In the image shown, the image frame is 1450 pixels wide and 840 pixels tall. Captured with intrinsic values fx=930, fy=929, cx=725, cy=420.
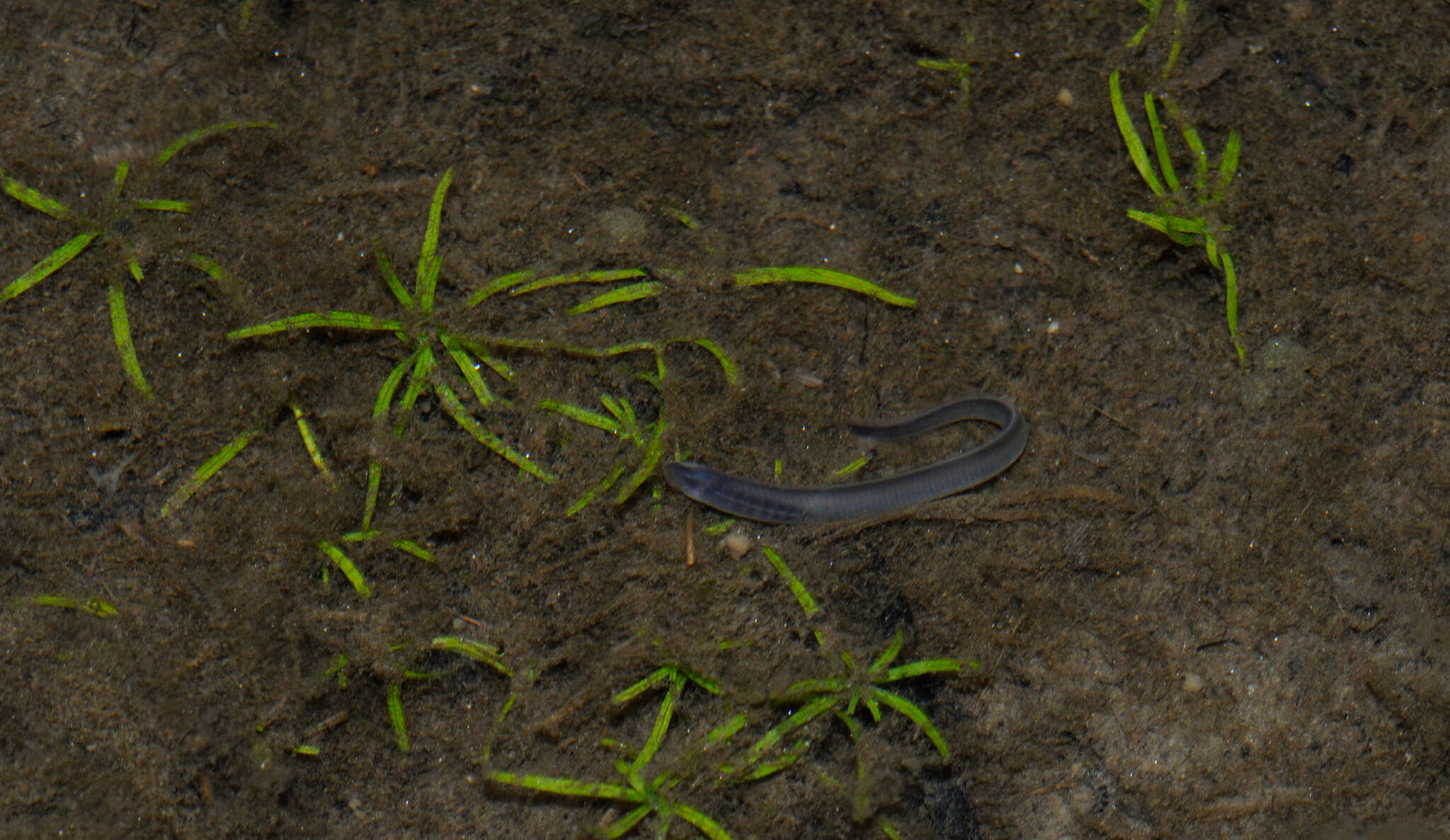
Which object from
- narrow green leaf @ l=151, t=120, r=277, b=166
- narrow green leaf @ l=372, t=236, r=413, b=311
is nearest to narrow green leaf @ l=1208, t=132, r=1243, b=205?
narrow green leaf @ l=372, t=236, r=413, b=311

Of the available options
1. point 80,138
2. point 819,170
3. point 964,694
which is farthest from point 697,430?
point 80,138

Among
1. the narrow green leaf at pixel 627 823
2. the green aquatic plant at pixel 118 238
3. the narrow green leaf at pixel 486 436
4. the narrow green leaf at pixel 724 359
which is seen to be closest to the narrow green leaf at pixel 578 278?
the narrow green leaf at pixel 724 359

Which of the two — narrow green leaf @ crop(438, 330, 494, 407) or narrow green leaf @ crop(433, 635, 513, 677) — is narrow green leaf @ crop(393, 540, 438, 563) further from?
narrow green leaf @ crop(438, 330, 494, 407)

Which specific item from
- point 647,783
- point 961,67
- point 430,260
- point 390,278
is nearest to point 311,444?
point 390,278

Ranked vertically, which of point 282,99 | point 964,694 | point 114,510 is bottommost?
point 964,694

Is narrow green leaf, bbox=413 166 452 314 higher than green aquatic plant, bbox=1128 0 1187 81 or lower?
lower

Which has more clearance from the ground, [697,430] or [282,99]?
[282,99]

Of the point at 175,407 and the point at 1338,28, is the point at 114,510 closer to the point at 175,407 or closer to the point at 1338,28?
the point at 175,407
